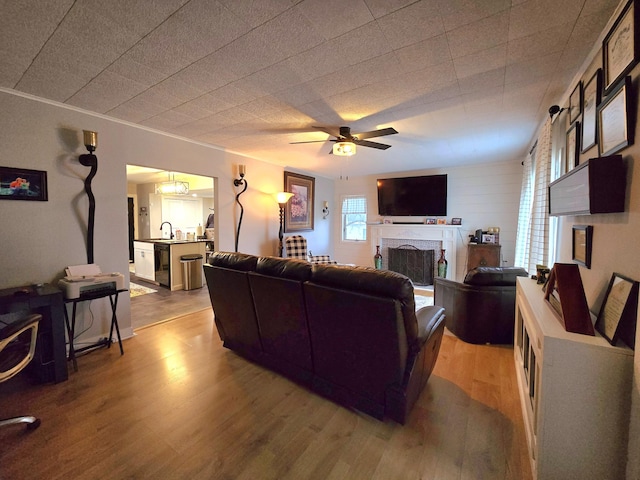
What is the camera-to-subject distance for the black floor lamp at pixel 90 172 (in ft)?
8.41

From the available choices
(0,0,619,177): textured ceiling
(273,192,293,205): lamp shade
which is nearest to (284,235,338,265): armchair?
(273,192,293,205): lamp shade

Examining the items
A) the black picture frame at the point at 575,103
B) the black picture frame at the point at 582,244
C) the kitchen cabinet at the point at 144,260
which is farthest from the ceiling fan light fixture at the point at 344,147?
the kitchen cabinet at the point at 144,260

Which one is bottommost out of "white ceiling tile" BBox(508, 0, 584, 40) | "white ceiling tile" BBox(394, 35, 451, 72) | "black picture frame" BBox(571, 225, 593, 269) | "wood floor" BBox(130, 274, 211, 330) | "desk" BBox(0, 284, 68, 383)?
"wood floor" BBox(130, 274, 211, 330)

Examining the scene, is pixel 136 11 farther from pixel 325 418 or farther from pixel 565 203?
pixel 565 203

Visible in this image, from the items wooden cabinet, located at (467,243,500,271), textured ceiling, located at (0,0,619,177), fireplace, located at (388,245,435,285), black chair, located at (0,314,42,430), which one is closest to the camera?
textured ceiling, located at (0,0,619,177)

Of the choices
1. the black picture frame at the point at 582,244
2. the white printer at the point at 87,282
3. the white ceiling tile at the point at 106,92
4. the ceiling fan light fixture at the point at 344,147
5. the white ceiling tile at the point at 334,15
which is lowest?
the white printer at the point at 87,282

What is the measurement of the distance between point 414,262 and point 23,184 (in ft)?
19.2

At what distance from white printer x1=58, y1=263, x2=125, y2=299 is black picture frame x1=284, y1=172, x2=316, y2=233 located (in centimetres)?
312

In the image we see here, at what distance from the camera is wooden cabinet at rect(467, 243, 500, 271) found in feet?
15.8

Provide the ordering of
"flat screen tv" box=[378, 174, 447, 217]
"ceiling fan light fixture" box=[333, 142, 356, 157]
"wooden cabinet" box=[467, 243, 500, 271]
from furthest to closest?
1. "flat screen tv" box=[378, 174, 447, 217]
2. "wooden cabinet" box=[467, 243, 500, 271]
3. "ceiling fan light fixture" box=[333, 142, 356, 157]

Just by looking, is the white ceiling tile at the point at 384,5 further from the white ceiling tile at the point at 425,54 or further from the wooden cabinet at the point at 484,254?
the wooden cabinet at the point at 484,254

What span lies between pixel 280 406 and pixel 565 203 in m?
2.44

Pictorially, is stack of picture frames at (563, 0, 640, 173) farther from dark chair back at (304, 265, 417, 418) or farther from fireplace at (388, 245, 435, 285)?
fireplace at (388, 245, 435, 285)

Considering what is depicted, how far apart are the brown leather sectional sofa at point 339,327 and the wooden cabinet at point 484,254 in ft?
11.1
